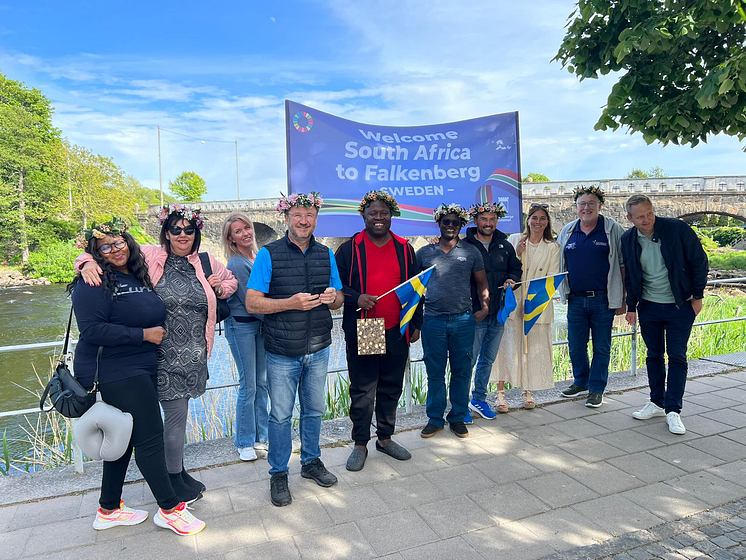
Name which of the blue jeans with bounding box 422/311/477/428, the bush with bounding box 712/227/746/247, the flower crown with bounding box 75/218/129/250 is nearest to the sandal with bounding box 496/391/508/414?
the blue jeans with bounding box 422/311/477/428

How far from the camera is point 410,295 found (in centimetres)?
342

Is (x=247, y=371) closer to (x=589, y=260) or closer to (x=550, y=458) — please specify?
(x=550, y=458)

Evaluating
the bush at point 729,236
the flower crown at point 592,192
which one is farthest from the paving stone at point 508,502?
the bush at point 729,236

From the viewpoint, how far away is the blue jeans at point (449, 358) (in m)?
3.79

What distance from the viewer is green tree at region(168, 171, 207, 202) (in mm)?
65438

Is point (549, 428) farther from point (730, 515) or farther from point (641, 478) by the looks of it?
point (730, 515)

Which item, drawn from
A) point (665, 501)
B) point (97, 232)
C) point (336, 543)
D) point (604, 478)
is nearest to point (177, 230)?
point (97, 232)

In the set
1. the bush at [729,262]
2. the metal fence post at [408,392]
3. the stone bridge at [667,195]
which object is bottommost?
the metal fence post at [408,392]

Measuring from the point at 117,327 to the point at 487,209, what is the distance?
276 cm

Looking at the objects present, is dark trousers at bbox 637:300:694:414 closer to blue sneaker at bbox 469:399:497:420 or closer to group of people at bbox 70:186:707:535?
group of people at bbox 70:186:707:535

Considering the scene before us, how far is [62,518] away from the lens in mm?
2758

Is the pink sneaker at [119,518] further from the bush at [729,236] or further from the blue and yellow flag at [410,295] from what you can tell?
the bush at [729,236]

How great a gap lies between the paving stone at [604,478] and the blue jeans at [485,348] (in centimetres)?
111

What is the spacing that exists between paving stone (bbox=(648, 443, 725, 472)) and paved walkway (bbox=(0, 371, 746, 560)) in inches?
0.5
